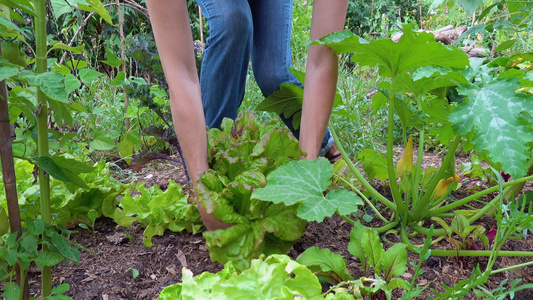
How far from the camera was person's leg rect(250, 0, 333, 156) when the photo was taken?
2.44 m

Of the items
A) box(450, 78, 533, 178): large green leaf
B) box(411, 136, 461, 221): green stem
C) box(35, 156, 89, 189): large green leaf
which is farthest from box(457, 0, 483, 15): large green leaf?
box(35, 156, 89, 189): large green leaf

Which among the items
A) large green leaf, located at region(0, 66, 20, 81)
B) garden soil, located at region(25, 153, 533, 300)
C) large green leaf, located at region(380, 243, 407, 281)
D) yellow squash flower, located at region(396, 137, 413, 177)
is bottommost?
garden soil, located at region(25, 153, 533, 300)

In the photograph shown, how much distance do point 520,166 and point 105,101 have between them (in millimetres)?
3537

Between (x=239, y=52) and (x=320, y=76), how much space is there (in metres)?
0.75

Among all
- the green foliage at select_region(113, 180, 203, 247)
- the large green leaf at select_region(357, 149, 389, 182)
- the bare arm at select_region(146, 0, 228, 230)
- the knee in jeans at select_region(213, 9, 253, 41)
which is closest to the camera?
the bare arm at select_region(146, 0, 228, 230)

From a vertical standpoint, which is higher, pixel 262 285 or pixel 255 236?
pixel 262 285

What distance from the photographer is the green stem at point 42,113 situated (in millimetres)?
1077

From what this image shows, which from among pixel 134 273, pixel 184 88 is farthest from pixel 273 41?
pixel 134 273

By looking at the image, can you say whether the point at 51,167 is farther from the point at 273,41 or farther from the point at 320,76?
the point at 273,41

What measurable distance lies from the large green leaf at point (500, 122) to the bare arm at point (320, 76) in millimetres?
516

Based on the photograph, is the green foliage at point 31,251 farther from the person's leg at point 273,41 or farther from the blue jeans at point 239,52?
the person's leg at point 273,41

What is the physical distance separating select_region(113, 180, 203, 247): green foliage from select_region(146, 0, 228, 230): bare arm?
243 mm

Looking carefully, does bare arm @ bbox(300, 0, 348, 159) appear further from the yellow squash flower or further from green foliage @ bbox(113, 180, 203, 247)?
green foliage @ bbox(113, 180, 203, 247)

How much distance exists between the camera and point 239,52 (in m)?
2.30
